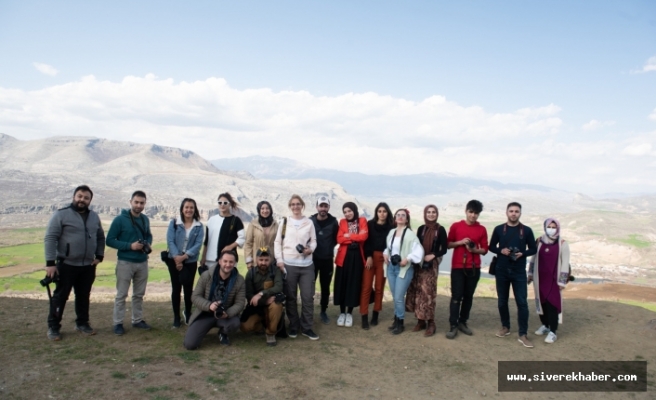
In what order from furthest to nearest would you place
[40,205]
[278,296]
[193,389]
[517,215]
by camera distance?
1. [40,205]
2. [517,215]
3. [278,296]
4. [193,389]

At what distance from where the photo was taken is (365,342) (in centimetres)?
671

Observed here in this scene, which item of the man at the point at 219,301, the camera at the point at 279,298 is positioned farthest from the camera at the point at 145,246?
the camera at the point at 279,298

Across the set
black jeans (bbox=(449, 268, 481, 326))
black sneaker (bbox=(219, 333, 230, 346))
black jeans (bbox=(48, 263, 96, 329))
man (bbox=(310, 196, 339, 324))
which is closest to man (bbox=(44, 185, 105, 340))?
black jeans (bbox=(48, 263, 96, 329))

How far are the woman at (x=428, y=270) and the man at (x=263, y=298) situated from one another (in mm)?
2531

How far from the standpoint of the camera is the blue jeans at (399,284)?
696 cm

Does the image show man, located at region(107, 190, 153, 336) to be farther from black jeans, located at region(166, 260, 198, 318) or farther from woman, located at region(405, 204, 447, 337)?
woman, located at region(405, 204, 447, 337)

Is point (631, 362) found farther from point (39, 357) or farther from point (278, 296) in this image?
point (39, 357)

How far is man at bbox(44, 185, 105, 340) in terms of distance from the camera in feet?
18.8

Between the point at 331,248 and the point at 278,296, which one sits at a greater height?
the point at 331,248

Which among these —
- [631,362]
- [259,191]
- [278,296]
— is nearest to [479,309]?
[631,362]

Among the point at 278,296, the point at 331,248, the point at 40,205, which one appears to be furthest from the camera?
the point at 40,205

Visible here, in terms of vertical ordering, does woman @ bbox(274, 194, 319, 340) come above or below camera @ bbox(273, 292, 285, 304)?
above

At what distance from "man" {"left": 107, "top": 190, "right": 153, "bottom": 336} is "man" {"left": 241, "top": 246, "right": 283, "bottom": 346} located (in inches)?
67.3

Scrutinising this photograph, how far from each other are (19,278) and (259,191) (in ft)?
437
